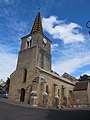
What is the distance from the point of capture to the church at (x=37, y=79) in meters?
26.1

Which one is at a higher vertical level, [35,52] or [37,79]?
[35,52]

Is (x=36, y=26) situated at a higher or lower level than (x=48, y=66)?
higher

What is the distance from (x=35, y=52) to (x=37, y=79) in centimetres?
636

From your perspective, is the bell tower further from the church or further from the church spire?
the church spire

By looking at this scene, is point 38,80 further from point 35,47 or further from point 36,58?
point 35,47

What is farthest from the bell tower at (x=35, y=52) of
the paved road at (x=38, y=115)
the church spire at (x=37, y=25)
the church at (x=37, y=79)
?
the paved road at (x=38, y=115)

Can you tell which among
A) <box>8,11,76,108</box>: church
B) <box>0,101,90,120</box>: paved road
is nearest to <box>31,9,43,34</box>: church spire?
<box>8,11,76,108</box>: church

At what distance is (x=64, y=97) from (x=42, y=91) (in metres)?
9.51

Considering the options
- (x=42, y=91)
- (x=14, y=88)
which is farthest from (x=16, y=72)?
(x=42, y=91)

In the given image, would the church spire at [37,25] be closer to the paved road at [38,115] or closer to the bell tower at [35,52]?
the bell tower at [35,52]

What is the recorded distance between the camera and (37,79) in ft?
86.9

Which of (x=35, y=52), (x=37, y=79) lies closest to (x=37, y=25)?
(x=35, y=52)

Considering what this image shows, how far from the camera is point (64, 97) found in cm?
3381

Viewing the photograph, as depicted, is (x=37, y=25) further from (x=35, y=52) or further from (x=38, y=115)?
(x=38, y=115)
